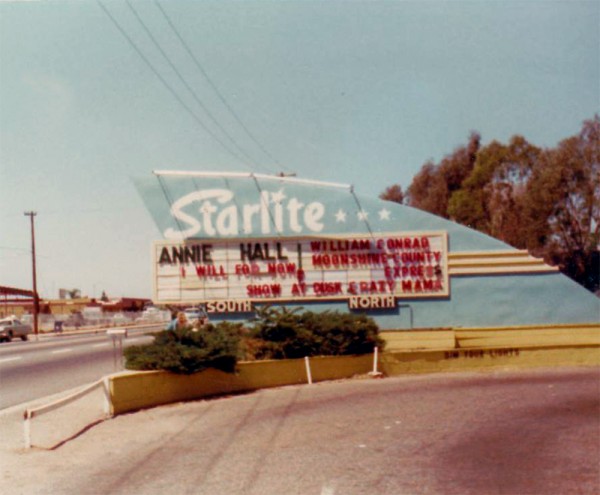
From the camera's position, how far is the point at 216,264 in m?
21.6

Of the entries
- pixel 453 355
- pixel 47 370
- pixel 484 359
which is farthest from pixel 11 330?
pixel 484 359

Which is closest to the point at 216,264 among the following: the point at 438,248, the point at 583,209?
the point at 438,248

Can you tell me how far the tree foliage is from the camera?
40250 mm

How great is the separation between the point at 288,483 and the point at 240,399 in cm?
722

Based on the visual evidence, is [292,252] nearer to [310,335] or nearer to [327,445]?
[310,335]

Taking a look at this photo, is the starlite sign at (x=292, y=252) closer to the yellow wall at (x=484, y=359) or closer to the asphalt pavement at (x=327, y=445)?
the yellow wall at (x=484, y=359)

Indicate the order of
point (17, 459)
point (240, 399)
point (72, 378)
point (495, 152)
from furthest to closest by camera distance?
point (495, 152) < point (72, 378) < point (240, 399) < point (17, 459)

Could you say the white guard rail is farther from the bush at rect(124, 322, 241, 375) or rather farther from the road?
the road

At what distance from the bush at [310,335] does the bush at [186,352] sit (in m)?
1.86

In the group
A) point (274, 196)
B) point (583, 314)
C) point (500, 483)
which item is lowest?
point (500, 483)

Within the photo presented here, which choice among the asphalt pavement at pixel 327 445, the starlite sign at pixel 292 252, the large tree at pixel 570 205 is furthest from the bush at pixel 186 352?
the large tree at pixel 570 205

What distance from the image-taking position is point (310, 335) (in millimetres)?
18344

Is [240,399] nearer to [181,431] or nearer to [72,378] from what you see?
[181,431]

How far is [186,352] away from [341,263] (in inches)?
299
